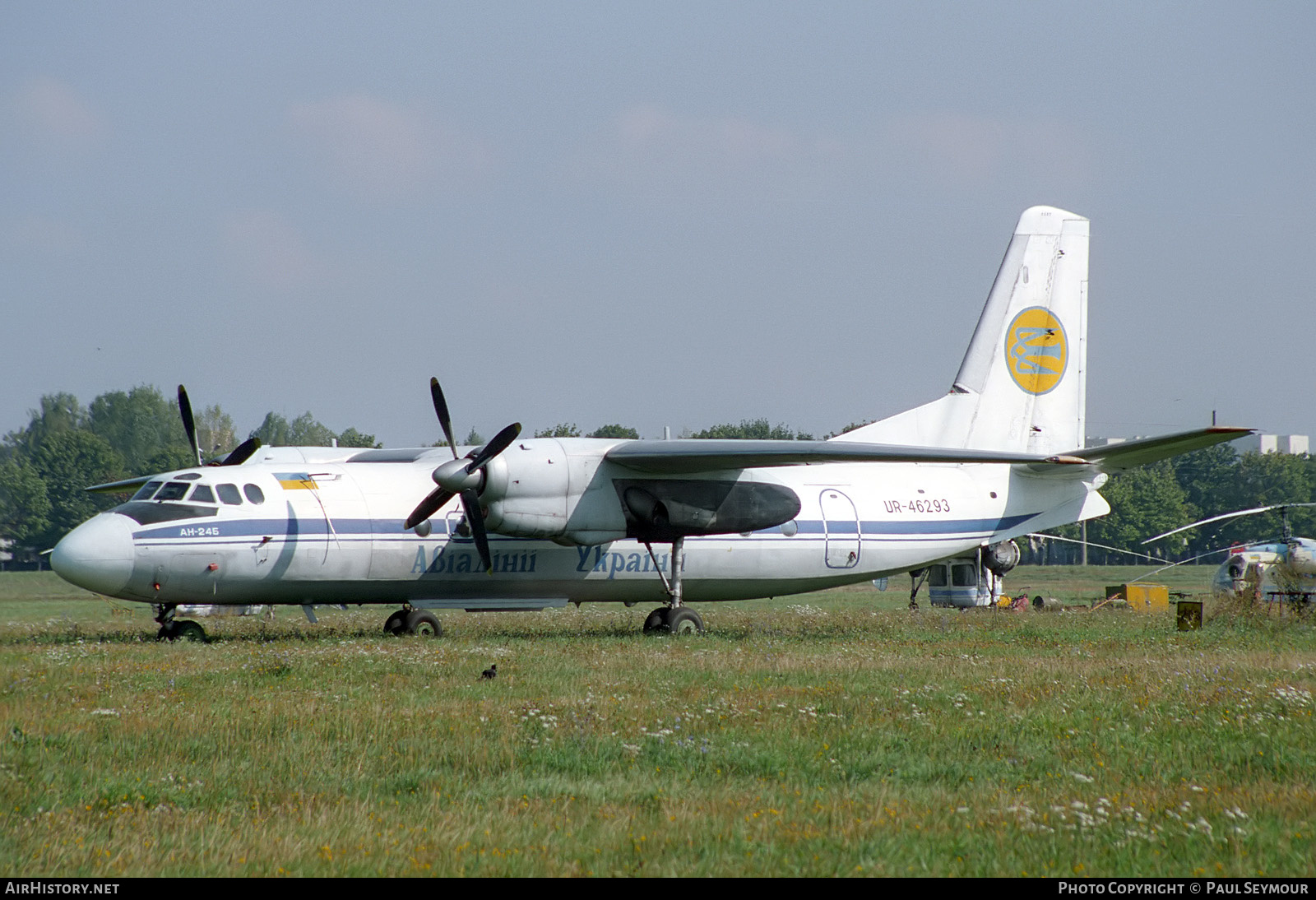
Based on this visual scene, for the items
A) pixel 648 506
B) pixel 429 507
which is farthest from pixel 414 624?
pixel 648 506

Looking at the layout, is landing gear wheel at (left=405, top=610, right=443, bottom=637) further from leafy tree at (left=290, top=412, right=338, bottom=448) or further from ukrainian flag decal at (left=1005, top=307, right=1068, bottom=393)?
leafy tree at (left=290, top=412, right=338, bottom=448)

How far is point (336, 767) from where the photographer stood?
352 inches

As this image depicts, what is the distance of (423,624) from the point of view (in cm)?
2214

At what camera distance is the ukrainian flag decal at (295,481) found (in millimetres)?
20234

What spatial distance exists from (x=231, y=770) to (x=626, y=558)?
47.1ft

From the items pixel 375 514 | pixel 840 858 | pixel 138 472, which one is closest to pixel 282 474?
pixel 375 514

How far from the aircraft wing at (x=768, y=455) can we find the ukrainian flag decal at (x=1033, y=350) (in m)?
5.66

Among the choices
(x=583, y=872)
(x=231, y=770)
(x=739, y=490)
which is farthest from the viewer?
(x=739, y=490)

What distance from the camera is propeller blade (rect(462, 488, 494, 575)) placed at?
1973 cm

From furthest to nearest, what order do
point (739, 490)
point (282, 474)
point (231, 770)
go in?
point (739, 490) → point (282, 474) → point (231, 770)

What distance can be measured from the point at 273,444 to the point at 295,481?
77300mm

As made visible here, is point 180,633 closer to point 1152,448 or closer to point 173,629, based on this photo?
point 173,629
